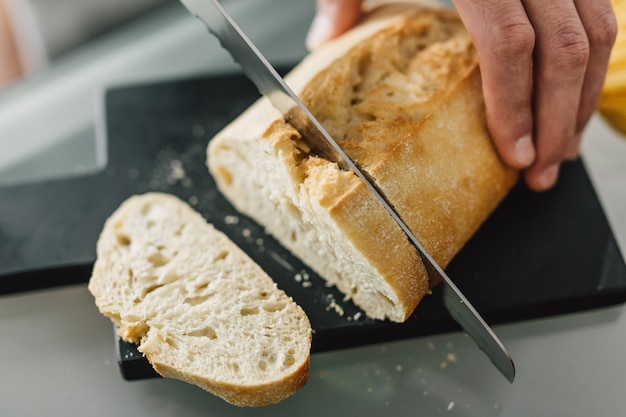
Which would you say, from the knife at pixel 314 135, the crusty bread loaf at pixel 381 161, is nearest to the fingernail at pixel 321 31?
the crusty bread loaf at pixel 381 161

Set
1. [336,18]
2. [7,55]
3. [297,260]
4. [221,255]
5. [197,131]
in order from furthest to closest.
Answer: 1. [7,55]
2. [197,131]
3. [336,18]
4. [297,260]
5. [221,255]

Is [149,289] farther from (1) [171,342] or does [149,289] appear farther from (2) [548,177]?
(2) [548,177]

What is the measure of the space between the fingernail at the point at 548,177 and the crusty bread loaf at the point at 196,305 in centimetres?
105

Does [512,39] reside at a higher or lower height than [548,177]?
higher

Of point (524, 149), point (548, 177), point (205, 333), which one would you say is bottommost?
point (548, 177)

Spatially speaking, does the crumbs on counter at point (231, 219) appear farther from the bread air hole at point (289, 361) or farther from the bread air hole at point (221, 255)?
the bread air hole at point (289, 361)

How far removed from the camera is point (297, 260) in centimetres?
252

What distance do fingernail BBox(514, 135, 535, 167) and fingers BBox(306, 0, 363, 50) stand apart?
85 cm

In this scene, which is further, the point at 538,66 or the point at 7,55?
the point at 7,55

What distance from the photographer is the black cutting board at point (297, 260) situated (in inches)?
92.2

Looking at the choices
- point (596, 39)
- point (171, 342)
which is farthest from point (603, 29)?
point (171, 342)

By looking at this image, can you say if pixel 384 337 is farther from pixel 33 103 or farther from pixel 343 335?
pixel 33 103

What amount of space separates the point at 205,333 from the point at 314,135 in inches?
27.5

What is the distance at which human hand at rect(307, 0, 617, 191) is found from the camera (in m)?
2.13
